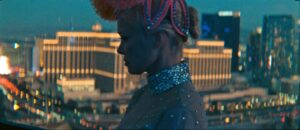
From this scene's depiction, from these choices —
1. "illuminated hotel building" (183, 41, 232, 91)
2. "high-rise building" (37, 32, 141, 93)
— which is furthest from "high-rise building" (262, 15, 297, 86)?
"high-rise building" (37, 32, 141, 93)

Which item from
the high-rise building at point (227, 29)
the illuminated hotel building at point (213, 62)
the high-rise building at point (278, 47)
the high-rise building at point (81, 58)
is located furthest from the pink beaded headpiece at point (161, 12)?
the high-rise building at point (278, 47)

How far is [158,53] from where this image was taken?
0.83 m

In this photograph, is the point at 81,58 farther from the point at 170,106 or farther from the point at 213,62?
the point at 170,106

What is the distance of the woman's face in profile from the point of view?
2.70ft

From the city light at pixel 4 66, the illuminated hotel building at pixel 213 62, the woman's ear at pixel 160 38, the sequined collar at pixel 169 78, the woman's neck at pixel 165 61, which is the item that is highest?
the woman's ear at pixel 160 38

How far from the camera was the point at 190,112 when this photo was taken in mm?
783

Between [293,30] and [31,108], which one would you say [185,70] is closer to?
[293,30]

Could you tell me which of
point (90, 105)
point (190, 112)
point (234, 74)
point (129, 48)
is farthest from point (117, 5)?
point (90, 105)

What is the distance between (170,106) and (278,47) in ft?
12.2

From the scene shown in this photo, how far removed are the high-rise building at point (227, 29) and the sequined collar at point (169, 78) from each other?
7.84 ft

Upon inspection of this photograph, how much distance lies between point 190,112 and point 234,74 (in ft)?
10.5

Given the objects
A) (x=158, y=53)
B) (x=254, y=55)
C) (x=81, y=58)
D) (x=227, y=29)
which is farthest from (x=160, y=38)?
(x=81, y=58)

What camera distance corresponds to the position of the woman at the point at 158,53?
0.81 meters

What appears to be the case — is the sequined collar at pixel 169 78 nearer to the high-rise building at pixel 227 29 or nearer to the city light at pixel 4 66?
the high-rise building at pixel 227 29
